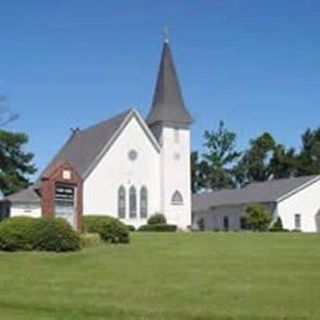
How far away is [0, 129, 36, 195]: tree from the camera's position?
82688 mm

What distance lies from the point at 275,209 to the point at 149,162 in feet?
48.3

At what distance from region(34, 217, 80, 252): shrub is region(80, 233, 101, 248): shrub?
48.1 inches

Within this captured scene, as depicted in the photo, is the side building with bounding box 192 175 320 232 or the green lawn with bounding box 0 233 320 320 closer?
the green lawn with bounding box 0 233 320 320

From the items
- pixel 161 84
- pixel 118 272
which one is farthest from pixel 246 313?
pixel 161 84

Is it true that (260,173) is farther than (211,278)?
Yes

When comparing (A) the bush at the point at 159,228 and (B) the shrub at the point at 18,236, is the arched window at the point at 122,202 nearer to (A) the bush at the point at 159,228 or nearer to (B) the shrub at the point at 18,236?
(A) the bush at the point at 159,228

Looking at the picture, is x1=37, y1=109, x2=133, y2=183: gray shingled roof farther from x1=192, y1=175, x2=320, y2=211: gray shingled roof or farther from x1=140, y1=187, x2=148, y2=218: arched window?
x1=192, y1=175, x2=320, y2=211: gray shingled roof

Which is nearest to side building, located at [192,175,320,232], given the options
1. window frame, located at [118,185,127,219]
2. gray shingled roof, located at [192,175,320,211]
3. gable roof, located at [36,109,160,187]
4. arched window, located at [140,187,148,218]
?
gray shingled roof, located at [192,175,320,211]

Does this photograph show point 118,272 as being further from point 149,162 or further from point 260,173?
point 260,173

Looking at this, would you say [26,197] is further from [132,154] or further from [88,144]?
[132,154]

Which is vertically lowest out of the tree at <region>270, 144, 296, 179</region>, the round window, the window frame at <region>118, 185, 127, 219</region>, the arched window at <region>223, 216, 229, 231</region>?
the arched window at <region>223, 216, 229, 231</region>

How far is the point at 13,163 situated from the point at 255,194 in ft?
90.0

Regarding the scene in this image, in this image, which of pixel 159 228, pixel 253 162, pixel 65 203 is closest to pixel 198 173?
pixel 253 162

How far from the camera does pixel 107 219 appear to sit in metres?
33.5
